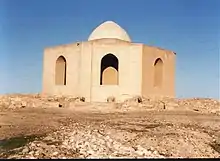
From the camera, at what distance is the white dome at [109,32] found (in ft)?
71.7

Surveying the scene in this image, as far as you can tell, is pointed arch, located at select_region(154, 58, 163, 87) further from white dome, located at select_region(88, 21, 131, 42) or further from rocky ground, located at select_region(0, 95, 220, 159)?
rocky ground, located at select_region(0, 95, 220, 159)

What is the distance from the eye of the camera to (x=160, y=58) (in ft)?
→ 68.6

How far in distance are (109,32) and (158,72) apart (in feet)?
13.7

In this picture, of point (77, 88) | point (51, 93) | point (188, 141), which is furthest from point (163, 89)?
point (188, 141)

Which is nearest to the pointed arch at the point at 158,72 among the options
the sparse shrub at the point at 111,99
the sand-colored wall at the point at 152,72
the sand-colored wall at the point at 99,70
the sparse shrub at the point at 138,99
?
the sand-colored wall at the point at 152,72

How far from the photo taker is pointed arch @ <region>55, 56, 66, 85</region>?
2150 centimetres

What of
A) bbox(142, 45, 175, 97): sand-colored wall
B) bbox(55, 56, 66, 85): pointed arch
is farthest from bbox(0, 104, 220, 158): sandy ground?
bbox(55, 56, 66, 85): pointed arch

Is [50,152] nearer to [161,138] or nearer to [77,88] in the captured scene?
[161,138]

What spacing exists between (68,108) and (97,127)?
6.38 metres

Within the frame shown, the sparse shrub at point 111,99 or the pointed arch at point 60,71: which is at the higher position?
the pointed arch at point 60,71

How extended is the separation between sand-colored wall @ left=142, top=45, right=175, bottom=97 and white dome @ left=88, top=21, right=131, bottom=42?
112 inches

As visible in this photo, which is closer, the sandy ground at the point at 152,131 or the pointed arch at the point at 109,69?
the sandy ground at the point at 152,131

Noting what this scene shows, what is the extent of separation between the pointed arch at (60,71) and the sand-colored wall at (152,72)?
5495 millimetres

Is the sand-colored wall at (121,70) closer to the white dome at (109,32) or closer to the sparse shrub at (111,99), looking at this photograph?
the sparse shrub at (111,99)
